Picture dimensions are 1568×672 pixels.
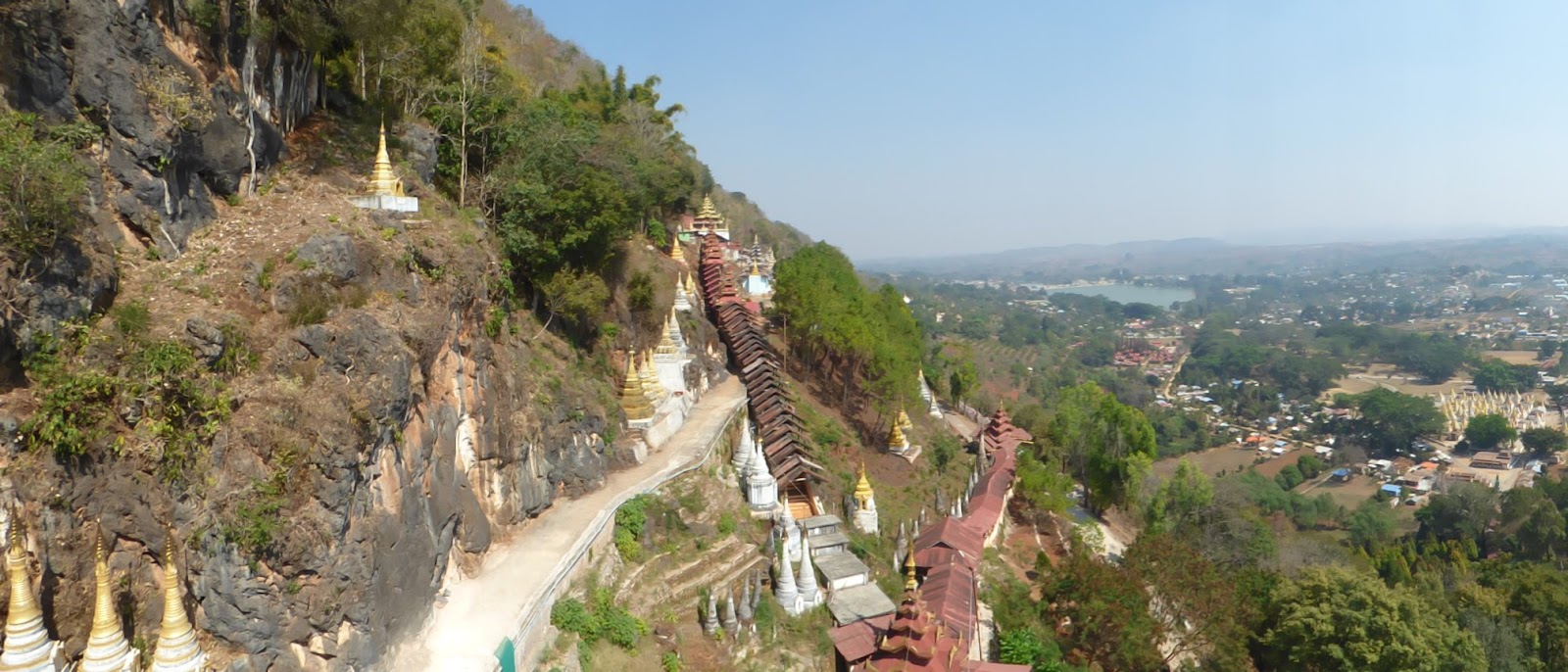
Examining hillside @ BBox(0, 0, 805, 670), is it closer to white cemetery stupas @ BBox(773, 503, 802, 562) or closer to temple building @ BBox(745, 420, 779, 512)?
temple building @ BBox(745, 420, 779, 512)

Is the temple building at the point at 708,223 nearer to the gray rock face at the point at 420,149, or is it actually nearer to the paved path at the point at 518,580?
the gray rock face at the point at 420,149

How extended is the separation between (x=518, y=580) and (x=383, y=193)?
1002cm

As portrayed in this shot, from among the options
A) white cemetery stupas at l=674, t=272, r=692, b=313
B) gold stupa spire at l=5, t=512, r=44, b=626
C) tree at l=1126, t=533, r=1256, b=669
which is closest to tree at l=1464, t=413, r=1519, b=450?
tree at l=1126, t=533, r=1256, b=669

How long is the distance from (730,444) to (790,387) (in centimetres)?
1155

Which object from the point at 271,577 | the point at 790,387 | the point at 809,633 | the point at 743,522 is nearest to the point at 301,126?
the point at 271,577

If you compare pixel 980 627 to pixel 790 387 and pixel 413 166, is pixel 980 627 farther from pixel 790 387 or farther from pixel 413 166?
pixel 413 166

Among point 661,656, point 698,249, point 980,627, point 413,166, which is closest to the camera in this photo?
point 661,656

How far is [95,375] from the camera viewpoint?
1232 cm

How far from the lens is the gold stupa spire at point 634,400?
2645cm

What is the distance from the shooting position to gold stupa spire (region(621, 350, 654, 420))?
86.8ft

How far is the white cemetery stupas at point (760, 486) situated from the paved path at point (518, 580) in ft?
5.66

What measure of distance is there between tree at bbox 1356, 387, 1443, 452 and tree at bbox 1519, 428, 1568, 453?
25.3 feet

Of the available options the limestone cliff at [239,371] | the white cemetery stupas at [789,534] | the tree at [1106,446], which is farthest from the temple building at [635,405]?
the tree at [1106,446]

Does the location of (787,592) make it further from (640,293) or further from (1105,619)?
(640,293)
